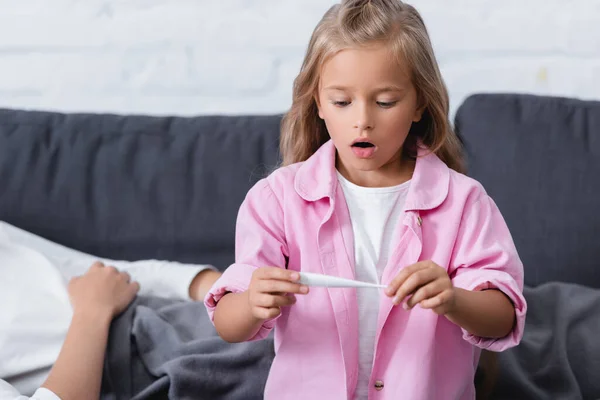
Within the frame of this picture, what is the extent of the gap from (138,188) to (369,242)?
74 cm

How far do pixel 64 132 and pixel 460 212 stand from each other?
3.30 feet

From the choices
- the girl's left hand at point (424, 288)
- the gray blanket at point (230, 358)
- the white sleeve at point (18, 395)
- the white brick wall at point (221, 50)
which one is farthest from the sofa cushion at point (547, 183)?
the white sleeve at point (18, 395)

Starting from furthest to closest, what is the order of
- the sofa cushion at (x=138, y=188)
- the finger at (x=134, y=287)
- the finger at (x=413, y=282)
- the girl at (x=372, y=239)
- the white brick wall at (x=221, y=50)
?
1. the white brick wall at (x=221, y=50)
2. the sofa cushion at (x=138, y=188)
3. the finger at (x=134, y=287)
4. the girl at (x=372, y=239)
5. the finger at (x=413, y=282)

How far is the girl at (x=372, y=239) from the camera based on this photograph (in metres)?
1.20

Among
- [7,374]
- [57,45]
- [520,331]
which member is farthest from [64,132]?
[520,331]

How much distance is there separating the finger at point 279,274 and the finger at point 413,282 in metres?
0.13

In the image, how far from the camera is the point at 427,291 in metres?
1.11

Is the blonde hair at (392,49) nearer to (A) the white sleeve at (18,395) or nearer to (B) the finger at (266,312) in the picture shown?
(B) the finger at (266,312)

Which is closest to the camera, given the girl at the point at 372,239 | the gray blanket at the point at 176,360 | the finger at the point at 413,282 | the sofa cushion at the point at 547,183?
the finger at the point at 413,282

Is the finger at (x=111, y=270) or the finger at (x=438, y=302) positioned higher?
the finger at (x=438, y=302)

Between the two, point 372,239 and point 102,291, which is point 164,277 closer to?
point 102,291

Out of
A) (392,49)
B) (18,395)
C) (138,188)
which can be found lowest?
(18,395)

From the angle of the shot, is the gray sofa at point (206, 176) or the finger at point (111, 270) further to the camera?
the gray sofa at point (206, 176)

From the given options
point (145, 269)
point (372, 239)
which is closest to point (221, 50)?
point (145, 269)
